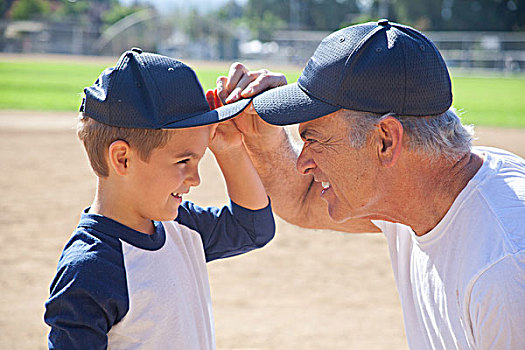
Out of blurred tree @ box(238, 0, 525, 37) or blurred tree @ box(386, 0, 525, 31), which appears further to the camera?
blurred tree @ box(238, 0, 525, 37)

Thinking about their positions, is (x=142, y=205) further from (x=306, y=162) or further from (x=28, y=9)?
(x=28, y=9)

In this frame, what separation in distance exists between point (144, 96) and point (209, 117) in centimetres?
19

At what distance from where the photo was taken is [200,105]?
1816 millimetres

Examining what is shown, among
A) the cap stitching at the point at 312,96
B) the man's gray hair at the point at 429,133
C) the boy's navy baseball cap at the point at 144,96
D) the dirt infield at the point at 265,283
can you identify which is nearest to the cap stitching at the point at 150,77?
the boy's navy baseball cap at the point at 144,96

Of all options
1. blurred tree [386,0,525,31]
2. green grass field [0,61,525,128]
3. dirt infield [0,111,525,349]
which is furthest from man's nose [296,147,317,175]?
blurred tree [386,0,525,31]

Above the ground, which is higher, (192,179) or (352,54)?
(352,54)

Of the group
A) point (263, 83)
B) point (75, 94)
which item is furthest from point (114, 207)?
point (75, 94)

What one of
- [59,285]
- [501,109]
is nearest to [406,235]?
[59,285]

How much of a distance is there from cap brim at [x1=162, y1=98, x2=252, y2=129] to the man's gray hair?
0.34m

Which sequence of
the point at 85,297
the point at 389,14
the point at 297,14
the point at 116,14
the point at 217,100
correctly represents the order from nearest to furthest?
the point at 85,297, the point at 217,100, the point at 389,14, the point at 116,14, the point at 297,14

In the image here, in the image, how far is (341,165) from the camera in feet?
6.44

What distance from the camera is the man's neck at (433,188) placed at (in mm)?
1887

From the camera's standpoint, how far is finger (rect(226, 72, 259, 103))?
80.7 inches

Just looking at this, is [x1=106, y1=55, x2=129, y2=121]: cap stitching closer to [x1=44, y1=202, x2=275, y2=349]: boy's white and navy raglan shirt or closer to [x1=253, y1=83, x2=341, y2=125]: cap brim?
[x1=44, y1=202, x2=275, y2=349]: boy's white and navy raglan shirt
